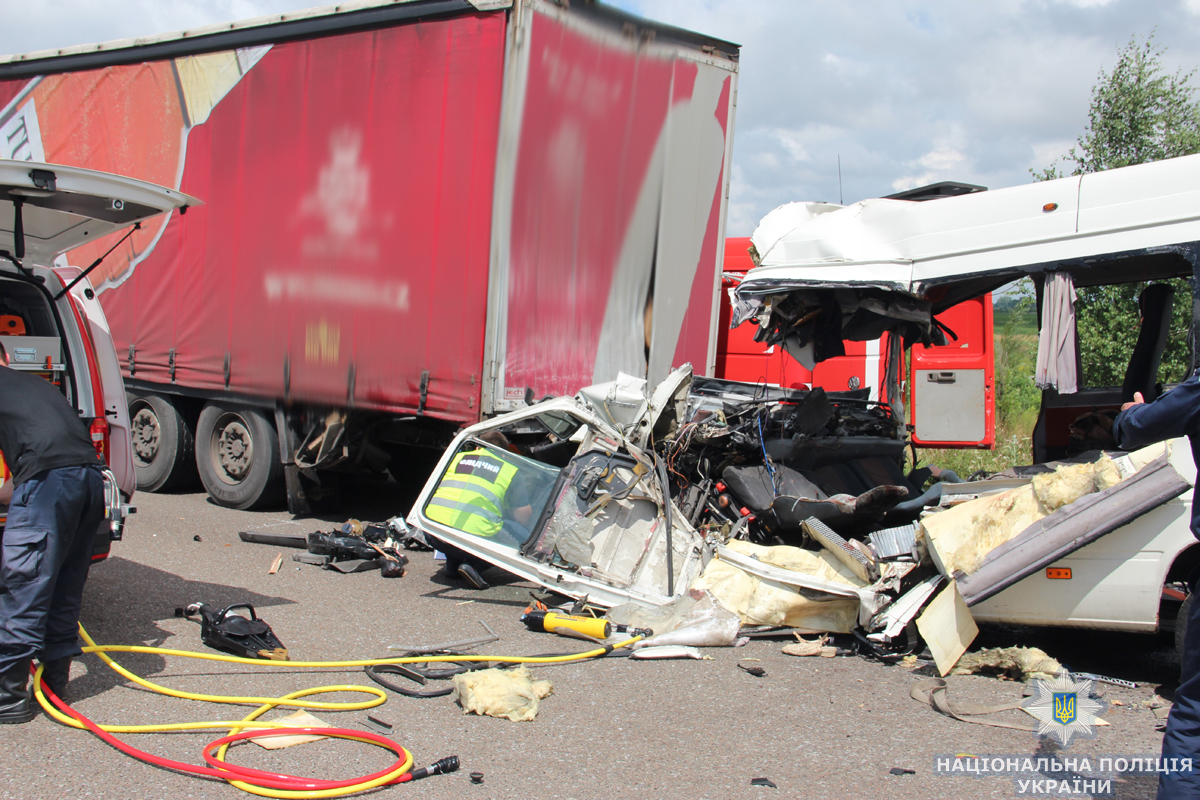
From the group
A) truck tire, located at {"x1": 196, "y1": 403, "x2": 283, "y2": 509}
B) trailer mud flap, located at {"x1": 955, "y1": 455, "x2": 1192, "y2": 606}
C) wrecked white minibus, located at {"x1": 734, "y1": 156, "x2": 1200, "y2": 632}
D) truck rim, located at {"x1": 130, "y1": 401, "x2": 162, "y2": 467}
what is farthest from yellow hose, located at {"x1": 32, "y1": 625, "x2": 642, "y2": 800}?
truck rim, located at {"x1": 130, "y1": 401, "x2": 162, "y2": 467}

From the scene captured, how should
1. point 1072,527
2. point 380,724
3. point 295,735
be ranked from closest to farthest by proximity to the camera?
point 295,735 < point 380,724 < point 1072,527

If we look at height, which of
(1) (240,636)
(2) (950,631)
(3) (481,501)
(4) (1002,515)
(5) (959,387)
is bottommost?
(1) (240,636)

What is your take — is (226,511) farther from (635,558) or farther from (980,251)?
(980,251)

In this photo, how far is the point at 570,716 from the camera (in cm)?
385

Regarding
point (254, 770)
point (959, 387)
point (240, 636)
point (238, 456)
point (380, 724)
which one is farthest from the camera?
point (959, 387)

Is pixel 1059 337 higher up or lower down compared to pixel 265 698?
higher up

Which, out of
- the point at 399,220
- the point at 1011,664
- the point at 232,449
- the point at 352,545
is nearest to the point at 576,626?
the point at 1011,664

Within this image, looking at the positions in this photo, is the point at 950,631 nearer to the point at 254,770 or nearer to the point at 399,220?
the point at 254,770

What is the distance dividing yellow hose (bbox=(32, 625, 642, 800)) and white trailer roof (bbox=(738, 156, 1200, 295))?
8.78ft

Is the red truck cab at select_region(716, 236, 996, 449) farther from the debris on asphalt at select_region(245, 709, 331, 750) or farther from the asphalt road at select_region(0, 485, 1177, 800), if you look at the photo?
the debris on asphalt at select_region(245, 709, 331, 750)

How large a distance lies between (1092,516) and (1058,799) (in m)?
1.45

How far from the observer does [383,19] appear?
23.0 ft

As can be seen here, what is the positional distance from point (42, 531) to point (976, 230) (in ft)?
15.9

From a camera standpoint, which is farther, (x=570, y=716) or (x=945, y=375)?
(x=945, y=375)
